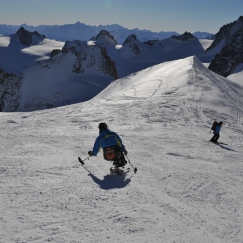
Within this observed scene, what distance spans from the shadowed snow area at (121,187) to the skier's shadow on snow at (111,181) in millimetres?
26

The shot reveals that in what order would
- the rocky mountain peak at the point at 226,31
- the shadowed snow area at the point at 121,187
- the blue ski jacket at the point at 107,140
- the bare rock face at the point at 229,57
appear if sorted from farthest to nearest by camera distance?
1. the rocky mountain peak at the point at 226,31
2. the bare rock face at the point at 229,57
3. the blue ski jacket at the point at 107,140
4. the shadowed snow area at the point at 121,187

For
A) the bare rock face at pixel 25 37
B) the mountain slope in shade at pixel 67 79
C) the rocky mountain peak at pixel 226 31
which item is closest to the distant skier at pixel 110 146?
the mountain slope in shade at pixel 67 79

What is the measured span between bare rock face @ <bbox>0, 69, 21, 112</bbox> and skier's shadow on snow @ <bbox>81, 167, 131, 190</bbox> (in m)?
43.3

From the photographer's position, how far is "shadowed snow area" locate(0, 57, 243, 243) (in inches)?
183

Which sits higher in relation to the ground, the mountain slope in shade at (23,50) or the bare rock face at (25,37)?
the bare rock face at (25,37)

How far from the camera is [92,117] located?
1645cm

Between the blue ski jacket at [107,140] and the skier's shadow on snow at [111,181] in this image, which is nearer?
the skier's shadow on snow at [111,181]

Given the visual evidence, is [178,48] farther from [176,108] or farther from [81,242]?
[81,242]

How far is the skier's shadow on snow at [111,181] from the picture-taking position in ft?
20.7

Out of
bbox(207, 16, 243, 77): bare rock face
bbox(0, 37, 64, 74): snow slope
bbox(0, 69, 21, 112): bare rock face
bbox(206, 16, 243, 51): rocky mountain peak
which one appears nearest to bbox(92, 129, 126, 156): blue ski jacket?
bbox(0, 69, 21, 112): bare rock face

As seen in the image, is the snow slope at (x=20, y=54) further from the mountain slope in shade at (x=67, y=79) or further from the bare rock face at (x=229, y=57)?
the bare rock face at (x=229, y=57)

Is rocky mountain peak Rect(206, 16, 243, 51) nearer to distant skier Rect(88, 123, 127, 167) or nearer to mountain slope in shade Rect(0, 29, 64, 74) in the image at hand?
mountain slope in shade Rect(0, 29, 64, 74)

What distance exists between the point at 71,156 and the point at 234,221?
17.6ft

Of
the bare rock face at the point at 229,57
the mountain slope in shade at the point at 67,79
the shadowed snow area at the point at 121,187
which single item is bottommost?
the shadowed snow area at the point at 121,187
